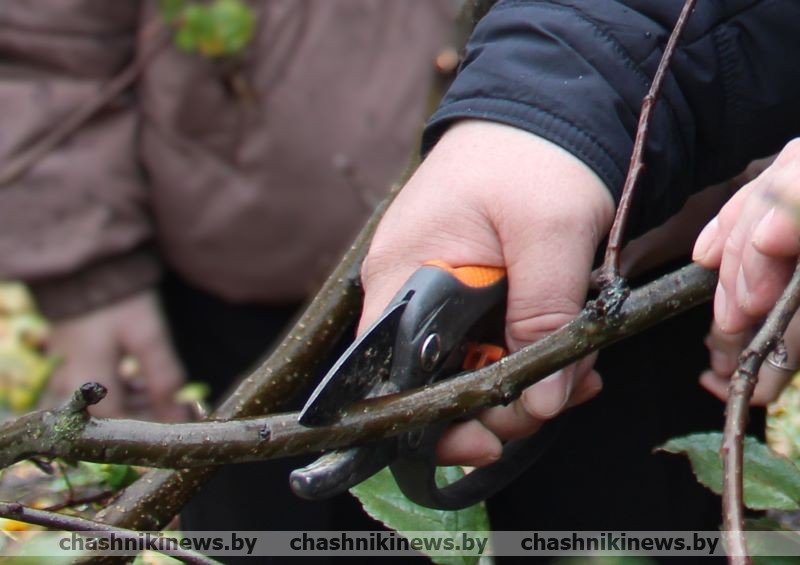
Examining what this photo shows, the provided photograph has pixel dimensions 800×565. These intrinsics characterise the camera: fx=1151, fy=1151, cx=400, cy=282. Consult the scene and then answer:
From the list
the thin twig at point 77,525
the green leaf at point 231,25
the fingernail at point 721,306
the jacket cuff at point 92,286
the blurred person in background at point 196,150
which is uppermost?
the fingernail at point 721,306

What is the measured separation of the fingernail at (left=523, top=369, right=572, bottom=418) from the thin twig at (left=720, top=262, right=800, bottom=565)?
208 millimetres

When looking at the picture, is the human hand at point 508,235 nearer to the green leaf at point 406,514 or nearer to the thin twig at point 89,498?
the green leaf at point 406,514

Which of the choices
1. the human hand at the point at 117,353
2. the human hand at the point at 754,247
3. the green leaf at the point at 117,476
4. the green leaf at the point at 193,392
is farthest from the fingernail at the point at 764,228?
the human hand at the point at 117,353

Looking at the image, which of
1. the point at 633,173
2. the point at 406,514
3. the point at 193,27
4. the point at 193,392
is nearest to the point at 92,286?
the point at 193,392

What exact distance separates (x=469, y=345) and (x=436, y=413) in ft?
0.52

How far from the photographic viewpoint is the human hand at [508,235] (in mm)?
909

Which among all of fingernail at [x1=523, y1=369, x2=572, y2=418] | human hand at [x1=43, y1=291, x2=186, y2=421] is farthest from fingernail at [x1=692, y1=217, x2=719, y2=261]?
human hand at [x1=43, y1=291, x2=186, y2=421]

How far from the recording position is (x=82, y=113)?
2582 mm

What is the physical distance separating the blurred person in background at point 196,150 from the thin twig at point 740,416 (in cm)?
168

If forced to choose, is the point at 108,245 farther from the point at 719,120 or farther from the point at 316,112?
the point at 719,120

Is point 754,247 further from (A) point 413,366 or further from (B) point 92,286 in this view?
(B) point 92,286

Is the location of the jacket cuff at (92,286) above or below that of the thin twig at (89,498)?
below

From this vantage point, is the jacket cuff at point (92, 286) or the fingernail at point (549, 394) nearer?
the fingernail at point (549, 394)

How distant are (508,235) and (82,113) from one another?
6.15 ft
